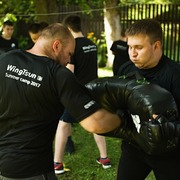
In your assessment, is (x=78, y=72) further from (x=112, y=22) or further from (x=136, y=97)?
(x=112, y=22)

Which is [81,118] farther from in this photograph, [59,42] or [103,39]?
[103,39]

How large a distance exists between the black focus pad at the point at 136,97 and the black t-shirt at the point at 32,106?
308mm

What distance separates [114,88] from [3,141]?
79 cm

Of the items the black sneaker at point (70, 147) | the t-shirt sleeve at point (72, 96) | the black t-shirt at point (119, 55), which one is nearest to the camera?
the t-shirt sleeve at point (72, 96)

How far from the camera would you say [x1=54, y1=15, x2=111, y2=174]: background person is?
405 cm

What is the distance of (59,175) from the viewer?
4.04 metres

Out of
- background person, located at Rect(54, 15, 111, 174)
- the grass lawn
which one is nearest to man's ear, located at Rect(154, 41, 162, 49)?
background person, located at Rect(54, 15, 111, 174)

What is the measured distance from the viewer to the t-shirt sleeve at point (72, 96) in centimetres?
192

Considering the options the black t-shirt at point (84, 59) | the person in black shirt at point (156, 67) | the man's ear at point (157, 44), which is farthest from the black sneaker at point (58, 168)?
the man's ear at point (157, 44)

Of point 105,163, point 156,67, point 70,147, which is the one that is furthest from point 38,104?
point 70,147

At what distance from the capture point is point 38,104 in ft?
6.62

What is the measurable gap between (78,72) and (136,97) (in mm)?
2137

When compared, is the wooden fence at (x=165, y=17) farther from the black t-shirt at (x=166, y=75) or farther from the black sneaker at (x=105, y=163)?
the black t-shirt at (x=166, y=75)

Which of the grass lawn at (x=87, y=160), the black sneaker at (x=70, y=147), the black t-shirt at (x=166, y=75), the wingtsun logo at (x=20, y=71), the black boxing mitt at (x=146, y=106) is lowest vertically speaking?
the grass lawn at (x=87, y=160)
